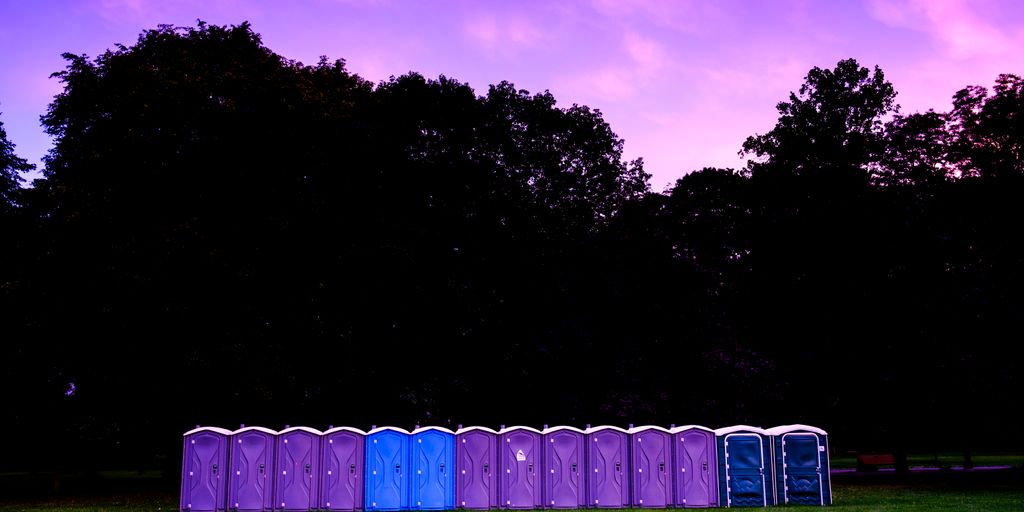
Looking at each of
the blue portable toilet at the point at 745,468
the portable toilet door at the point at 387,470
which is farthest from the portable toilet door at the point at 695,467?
the portable toilet door at the point at 387,470

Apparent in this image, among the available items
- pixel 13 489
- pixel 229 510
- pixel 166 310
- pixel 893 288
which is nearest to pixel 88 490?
pixel 13 489

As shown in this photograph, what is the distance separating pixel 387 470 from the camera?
600 inches

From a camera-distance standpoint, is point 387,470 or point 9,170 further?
point 9,170

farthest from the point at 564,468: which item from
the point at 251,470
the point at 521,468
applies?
the point at 251,470

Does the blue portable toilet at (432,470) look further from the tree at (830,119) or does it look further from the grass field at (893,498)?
the tree at (830,119)

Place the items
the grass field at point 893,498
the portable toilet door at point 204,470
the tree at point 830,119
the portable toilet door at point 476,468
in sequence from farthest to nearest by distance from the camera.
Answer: the tree at point 830,119 < the grass field at point 893,498 < the portable toilet door at point 476,468 < the portable toilet door at point 204,470

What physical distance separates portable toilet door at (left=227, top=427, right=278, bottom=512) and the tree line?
4571mm

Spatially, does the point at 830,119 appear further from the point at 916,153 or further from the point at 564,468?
the point at 564,468

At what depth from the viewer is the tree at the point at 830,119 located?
2691 cm

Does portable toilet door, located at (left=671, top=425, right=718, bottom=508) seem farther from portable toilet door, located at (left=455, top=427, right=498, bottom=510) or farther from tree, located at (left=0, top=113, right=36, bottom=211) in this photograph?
tree, located at (left=0, top=113, right=36, bottom=211)

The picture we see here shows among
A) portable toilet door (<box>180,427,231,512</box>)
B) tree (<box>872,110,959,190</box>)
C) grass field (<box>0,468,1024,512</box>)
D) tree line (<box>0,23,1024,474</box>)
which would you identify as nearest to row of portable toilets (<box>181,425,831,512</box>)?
portable toilet door (<box>180,427,231,512</box>)

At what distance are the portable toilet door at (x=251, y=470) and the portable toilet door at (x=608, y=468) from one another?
18.9ft

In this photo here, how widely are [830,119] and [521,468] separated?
17674mm

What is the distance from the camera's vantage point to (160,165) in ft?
66.1
